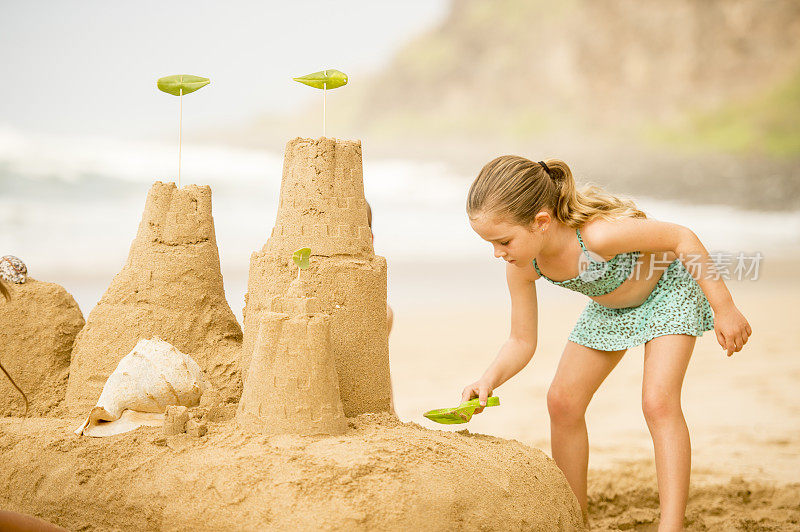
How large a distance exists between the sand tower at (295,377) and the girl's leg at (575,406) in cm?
120

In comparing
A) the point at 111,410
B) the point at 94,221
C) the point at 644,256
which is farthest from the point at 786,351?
the point at 94,221

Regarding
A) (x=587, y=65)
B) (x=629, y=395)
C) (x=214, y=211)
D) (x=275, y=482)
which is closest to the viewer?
(x=275, y=482)

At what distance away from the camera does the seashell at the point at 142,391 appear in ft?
9.02

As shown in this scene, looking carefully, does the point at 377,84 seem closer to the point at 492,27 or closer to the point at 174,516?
the point at 492,27

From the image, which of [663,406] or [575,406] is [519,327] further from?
[663,406]

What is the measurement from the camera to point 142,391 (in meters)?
2.75

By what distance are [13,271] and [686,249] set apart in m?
2.57

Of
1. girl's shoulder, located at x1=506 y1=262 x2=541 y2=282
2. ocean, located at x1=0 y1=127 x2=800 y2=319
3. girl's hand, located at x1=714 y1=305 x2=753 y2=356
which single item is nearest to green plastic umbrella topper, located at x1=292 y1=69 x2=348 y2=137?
girl's shoulder, located at x1=506 y1=262 x2=541 y2=282

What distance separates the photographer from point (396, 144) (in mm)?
19672

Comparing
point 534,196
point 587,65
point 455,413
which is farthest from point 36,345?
point 587,65

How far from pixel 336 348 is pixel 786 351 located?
6.33m

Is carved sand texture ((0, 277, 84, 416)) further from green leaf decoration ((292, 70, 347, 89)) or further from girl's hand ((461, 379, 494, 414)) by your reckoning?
girl's hand ((461, 379, 494, 414))

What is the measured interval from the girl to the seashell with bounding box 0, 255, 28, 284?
1.78 m

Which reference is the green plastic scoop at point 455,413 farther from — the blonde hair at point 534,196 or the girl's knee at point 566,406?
the blonde hair at point 534,196
